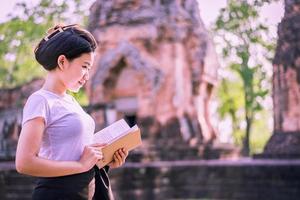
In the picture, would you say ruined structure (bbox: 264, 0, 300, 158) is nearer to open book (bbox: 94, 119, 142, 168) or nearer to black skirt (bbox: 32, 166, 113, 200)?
open book (bbox: 94, 119, 142, 168)

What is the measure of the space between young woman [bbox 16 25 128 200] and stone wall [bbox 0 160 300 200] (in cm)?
631

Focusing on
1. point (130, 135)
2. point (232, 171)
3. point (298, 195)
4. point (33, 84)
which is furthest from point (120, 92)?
point (130, 135)

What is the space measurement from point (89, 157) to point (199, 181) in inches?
387

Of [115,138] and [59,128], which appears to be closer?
[59,128]

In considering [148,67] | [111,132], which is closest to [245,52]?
[148,67]

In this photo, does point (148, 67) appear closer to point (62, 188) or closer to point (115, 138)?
point (115, 138)

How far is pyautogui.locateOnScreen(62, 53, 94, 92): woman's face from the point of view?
2.15m

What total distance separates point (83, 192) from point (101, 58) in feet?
55.2

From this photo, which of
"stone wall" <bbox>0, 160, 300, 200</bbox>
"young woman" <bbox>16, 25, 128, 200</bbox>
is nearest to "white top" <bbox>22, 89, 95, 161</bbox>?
"young woman" <bbox>16, 25, 128, 200</bbox>

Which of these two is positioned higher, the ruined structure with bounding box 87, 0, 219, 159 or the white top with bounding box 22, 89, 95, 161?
the white top with bounding box 22, 89, 95, 161

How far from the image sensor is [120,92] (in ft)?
60.4

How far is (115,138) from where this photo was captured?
7.41 feet

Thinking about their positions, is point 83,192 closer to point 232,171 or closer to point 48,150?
point 48,150

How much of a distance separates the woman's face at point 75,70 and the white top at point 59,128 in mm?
85
